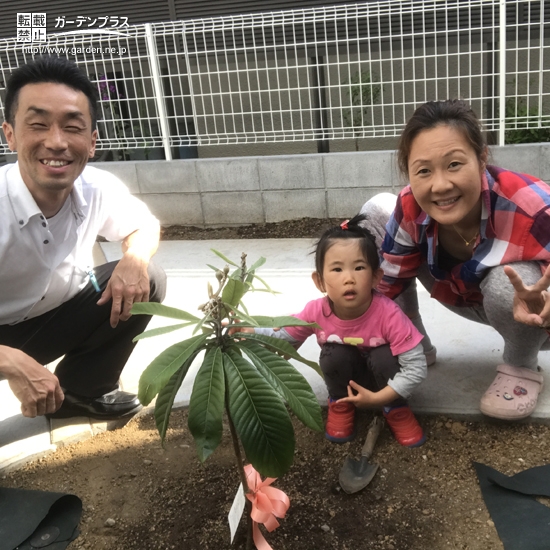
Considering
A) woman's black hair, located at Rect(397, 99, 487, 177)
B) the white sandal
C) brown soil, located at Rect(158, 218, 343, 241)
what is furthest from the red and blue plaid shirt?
brown soil, located at Rect(158, 218, 343, 241)

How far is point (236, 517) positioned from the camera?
1.41 m

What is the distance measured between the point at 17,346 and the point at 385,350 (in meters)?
1.31

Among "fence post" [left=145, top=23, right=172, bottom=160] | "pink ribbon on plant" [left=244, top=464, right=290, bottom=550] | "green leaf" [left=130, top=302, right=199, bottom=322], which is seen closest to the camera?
"green leaf" [left=130, top=302, right=199, bottom=322]

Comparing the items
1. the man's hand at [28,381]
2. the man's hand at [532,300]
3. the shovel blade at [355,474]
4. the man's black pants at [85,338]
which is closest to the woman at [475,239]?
the man's hand at [532,300]

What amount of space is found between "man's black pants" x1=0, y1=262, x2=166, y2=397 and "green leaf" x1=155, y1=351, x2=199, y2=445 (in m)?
0.91

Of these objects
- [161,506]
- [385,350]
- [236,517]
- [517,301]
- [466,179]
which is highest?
[466,179]

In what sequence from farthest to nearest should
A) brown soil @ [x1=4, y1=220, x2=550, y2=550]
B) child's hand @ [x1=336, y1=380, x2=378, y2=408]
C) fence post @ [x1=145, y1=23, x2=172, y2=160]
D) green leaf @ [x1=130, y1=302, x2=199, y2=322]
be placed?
fence post @ [x1=145, y1=23, x2=172, y2=160] → child's hand @ [x1=336, y1=380, x2=378, y2=408] → brown soil @ [x1=4, y1=220, x2=550, y2=550] → green leaf @ [x1=130, y1=302, x2=199, y2=322]

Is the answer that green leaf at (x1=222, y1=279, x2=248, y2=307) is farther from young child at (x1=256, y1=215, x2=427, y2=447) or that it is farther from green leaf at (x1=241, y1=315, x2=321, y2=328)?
young child at (x1=256, y1=215, x2=427, y2=447)

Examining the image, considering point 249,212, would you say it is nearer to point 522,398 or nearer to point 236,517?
point 522,398

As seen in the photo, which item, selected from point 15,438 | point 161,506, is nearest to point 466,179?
point 161,506

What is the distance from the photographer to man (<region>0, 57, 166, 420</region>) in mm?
1807

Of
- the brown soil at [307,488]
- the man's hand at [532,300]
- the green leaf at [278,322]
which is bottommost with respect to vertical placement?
the brown soil at [307,488]

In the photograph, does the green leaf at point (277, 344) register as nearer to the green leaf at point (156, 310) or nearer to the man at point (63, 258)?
the green leaf at point (156, 310)

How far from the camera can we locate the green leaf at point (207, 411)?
1125 millimetres
